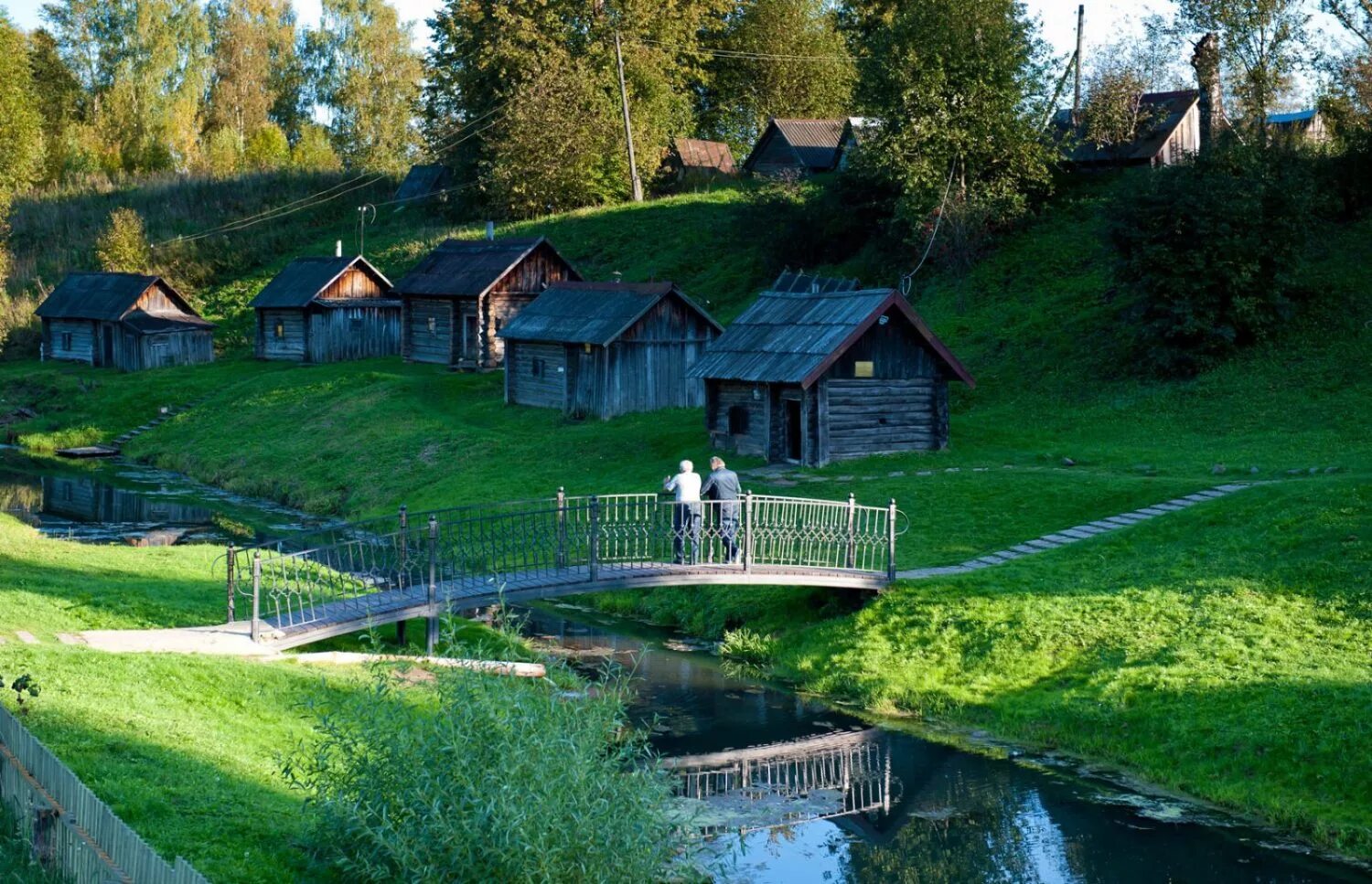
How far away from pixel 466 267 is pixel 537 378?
10448 mm

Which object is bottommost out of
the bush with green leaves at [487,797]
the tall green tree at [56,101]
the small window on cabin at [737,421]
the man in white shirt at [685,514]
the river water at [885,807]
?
the river water at [885,807]

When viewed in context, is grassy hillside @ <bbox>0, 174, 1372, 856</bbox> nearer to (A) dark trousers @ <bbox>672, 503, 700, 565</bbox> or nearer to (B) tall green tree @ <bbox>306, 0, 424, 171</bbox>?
(A) dark trousers @ <bbox>672, 503, 700, 565</bbox>

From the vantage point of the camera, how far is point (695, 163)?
3172 inches

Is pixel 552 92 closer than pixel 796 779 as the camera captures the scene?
No

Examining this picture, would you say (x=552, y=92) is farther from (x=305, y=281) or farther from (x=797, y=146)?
(x=305, y=281)

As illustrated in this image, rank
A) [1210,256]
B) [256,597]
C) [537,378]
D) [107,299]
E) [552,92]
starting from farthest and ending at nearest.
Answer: [552,92] → [107,299] → [537,378] → [1210,256] → [256,597]

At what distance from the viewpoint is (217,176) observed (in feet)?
287

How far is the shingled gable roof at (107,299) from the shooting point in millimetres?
62594

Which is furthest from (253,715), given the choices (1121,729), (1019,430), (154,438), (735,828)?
(154,438)

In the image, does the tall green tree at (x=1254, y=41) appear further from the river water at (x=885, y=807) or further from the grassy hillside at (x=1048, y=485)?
the river water at (x=885, y=807)

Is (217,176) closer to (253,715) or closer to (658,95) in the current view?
(658,95)

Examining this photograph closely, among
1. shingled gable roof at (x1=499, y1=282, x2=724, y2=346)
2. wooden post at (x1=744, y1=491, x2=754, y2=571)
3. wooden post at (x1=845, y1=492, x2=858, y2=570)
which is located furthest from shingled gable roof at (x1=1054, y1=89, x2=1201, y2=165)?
wooden post at (x1=744, y1=491, x2=754, y2=571)

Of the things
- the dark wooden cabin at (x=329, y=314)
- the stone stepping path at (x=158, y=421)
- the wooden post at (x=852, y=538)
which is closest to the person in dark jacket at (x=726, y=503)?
the wooden post at (x=852, y=538)

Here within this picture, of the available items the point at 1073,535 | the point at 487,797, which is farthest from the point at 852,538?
the point at 487,797
